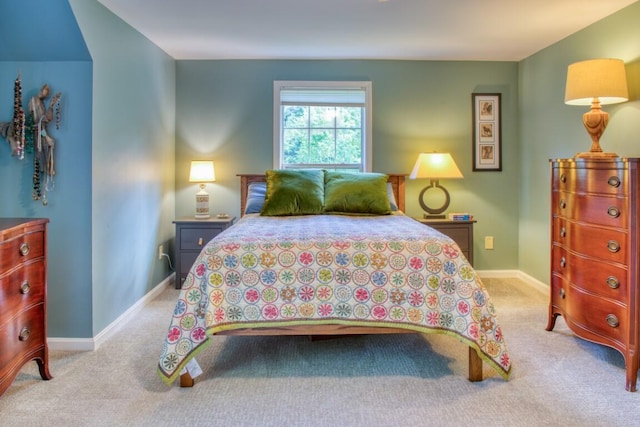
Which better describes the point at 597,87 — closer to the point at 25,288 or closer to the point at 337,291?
the point at 337,291

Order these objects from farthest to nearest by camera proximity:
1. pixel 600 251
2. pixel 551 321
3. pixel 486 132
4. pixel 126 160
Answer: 1. pixel 486 132
2. pixel 126 160
3. pixel 551 321
4. pixel 600 251

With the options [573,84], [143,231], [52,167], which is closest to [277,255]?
[52,167]

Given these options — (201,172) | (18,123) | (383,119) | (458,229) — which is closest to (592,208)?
(458,229)

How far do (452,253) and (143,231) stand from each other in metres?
2.48

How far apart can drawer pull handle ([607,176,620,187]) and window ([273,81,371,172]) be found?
2216 mm

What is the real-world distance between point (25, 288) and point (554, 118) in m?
3.98

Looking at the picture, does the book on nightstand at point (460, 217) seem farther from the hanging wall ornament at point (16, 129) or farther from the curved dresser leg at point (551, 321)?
the hanging wall ornament at point (16, 129)

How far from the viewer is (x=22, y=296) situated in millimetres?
1959

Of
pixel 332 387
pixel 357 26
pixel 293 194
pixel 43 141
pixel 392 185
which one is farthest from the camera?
pixel 392 185

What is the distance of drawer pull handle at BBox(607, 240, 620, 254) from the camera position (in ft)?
7.18

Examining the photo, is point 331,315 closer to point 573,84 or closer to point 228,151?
point 573,84

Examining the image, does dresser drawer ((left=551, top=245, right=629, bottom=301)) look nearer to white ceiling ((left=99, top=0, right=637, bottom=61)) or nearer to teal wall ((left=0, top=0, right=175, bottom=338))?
white ceiling ((left=99, top=0, right=637, bottom=61))

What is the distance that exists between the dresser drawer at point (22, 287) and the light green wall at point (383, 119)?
2106mm

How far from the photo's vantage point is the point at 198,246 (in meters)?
3.74
